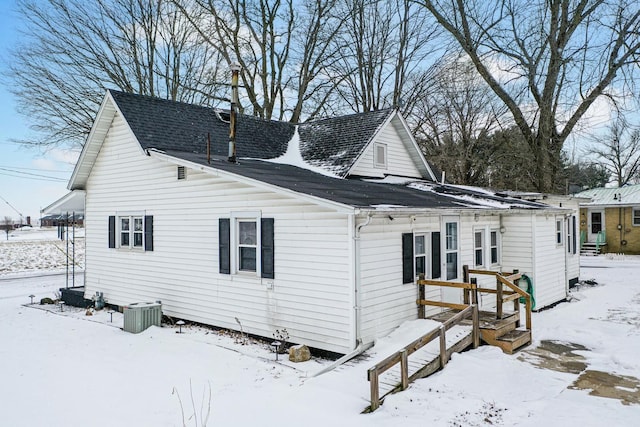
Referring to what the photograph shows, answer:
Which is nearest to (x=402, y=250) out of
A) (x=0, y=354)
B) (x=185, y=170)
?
(x=185, y=170)

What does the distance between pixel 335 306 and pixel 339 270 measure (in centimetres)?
69

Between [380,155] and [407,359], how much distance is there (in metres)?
9.27

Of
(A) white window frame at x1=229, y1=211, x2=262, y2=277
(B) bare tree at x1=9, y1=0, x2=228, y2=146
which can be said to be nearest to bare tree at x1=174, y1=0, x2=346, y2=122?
(B) bare tree at x1=9, y1=0, x2=228, y2=146

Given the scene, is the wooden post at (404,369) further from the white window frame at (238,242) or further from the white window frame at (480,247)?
the white window frame at (480,247)

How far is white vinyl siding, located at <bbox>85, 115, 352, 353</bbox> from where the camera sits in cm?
863

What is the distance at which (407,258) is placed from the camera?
9.70 metres

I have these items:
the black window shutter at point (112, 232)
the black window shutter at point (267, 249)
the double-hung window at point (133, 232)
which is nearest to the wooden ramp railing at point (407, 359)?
the black window shutter at point (267, 249)

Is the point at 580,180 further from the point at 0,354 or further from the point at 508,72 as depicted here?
the point at 0,354

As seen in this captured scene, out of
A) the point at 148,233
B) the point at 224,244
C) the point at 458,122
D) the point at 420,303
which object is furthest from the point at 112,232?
the point at 458,122

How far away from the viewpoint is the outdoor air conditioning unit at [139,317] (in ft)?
35.7

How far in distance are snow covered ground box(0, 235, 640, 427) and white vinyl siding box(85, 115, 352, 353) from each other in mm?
730

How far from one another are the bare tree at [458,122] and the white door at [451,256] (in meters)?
19.1

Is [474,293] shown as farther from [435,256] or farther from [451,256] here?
[451,256]

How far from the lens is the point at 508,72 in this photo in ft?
77.1
